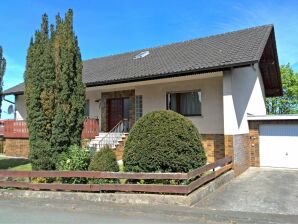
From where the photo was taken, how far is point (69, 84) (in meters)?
10.9

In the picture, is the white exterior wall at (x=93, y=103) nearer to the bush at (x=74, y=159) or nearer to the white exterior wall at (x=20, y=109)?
the white exterior wall at (x=20, y=109)

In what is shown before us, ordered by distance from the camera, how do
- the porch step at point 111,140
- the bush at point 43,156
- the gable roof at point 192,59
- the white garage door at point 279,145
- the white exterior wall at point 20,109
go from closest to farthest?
the bush at point 43,156, the gable roof at point 192,59, the white garage door at point 279,145, the porch step at point 111,140, the white exterior wall at point 20,109

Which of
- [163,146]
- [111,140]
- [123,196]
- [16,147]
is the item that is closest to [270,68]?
[111,140]

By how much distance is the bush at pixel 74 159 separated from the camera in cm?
1001

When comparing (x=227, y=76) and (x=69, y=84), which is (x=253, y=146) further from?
(x=69, y=84)

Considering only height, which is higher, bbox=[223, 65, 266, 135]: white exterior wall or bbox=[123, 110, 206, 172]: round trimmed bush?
bbox=[223, 65, 266, 135]: white exterior wall

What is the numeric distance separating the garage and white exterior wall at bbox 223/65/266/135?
2.30 feet

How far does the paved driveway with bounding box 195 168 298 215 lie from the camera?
8.09m

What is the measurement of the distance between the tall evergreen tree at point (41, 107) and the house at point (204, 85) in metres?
4.94

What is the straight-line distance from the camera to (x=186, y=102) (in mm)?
15609

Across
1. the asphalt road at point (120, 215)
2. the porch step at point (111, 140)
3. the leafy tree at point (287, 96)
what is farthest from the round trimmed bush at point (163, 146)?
the leafy tree at point (287, 96)

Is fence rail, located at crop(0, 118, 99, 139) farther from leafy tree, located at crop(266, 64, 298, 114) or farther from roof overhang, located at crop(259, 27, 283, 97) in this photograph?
leafy tree, located at crop(266, 64, 298, 114)

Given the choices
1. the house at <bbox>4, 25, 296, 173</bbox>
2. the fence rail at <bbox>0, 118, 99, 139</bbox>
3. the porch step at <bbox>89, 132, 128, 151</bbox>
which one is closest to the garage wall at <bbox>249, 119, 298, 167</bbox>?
the house at <bbox>4, 25, 296, 173</bbox>

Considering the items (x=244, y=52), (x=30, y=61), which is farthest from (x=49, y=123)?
(x=244, y=52)
